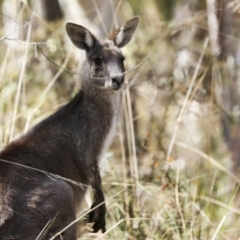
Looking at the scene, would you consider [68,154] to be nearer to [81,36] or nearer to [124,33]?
[81,36]

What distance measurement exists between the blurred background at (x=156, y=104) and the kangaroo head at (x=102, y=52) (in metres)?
0.31

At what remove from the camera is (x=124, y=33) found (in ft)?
19.3

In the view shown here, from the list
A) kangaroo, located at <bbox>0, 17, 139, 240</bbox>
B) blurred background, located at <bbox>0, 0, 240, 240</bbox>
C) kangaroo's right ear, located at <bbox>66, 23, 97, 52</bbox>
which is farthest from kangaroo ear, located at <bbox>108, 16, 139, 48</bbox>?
blurred background, located at <bbox>0, 0, 240, 240</bbox>

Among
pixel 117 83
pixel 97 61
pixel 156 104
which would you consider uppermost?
pixel 97 61

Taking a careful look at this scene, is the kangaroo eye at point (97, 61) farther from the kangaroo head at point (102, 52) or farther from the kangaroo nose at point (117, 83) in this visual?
the kangaroo nose at point (117, 83)

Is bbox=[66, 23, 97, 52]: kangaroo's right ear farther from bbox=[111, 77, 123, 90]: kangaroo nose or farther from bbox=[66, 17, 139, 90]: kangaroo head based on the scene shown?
bbox=[111, 77, 123, 90]: kangaroo nose

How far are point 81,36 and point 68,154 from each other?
95cm

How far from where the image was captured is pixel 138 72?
7.23m

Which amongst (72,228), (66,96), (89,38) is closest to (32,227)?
(72,228)

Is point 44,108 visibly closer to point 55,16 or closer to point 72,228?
point 55,16

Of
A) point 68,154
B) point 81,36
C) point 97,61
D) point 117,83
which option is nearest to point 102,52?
point 97,61

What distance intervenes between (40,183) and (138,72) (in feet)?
8.46

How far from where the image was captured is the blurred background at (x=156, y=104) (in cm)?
576

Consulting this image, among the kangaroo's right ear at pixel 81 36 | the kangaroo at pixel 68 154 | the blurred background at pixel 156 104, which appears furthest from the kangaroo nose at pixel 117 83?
the kangaroo's right ear at pixel 81 36
